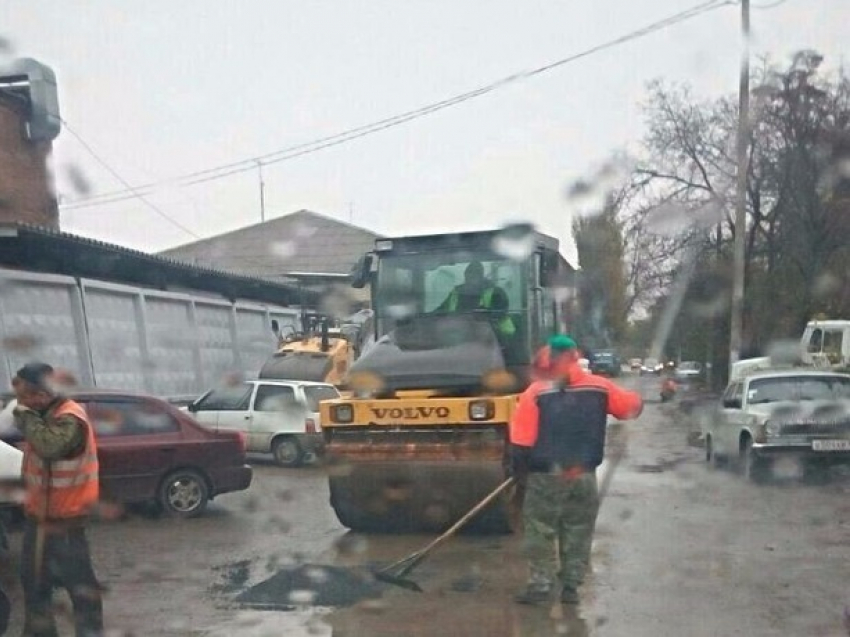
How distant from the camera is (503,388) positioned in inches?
396

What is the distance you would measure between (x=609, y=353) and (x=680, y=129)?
5599mm

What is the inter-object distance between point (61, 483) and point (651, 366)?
25599 mm

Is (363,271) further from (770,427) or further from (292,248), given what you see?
(292,248)

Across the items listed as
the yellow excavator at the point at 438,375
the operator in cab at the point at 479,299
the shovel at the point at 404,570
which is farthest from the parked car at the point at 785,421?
the shovel at the point at 404,570

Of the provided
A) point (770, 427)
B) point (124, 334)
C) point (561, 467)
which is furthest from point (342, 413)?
point (124, 334)

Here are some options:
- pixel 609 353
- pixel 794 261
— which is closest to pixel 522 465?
pixel 609 353

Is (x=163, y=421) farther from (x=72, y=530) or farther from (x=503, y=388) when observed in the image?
(x=72, y=530)

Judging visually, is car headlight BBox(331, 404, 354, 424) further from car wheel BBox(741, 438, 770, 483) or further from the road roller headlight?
car wheel BBox(741, 438, 770, 483)

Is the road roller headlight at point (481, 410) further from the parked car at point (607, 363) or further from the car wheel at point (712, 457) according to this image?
the car wheel at point (712, 457)

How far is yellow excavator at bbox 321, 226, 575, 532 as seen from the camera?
9391mm

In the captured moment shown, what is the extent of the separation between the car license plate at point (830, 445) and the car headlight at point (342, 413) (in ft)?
22.9

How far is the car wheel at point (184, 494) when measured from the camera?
1101cm

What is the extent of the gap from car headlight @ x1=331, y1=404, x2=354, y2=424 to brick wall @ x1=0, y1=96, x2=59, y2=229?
1519cm

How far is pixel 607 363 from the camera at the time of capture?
786 inches
